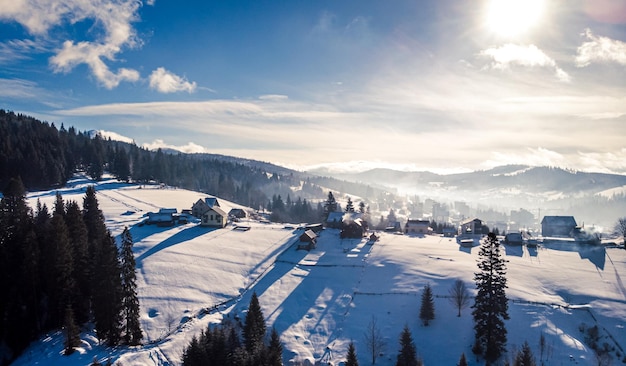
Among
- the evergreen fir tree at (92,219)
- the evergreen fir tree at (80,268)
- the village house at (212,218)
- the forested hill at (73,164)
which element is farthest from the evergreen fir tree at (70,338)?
the forested hill at (73,164)

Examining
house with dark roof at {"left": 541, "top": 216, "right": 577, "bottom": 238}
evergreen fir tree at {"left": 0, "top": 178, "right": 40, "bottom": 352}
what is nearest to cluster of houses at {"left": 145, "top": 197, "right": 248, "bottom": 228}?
evergreen fir tree at {"left": 0, "top": 178, "right": 40, "bottom": 352}

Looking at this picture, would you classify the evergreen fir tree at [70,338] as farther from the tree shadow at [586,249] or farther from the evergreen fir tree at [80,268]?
the tree shadow at [586,249]

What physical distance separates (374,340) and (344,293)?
1136cm

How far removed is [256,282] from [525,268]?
42.9 metres

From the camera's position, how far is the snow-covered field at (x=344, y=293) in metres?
40.6

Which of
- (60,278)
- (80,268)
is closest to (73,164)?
(80,268)

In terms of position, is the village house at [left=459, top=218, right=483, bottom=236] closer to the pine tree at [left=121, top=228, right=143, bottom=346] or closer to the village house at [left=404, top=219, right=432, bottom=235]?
the village house at [left=404, top=219, right=432, bottom=235]

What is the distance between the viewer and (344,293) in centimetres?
5381

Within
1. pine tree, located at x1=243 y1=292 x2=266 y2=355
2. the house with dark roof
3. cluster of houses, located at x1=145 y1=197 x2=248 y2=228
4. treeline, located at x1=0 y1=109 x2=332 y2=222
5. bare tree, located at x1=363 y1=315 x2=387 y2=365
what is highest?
treeline, located at x1=0 y1=109 x2=332 y2=222

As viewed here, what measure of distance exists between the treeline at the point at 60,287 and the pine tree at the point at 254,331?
11284mm

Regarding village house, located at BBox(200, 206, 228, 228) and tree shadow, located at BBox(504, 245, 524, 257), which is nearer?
tree shadow, located at BBox(504, 245, 524, 257)

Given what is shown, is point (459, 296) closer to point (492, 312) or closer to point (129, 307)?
point (492, 312)

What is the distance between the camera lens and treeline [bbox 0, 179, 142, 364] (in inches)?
1506

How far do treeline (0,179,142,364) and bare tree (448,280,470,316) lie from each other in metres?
37.2
